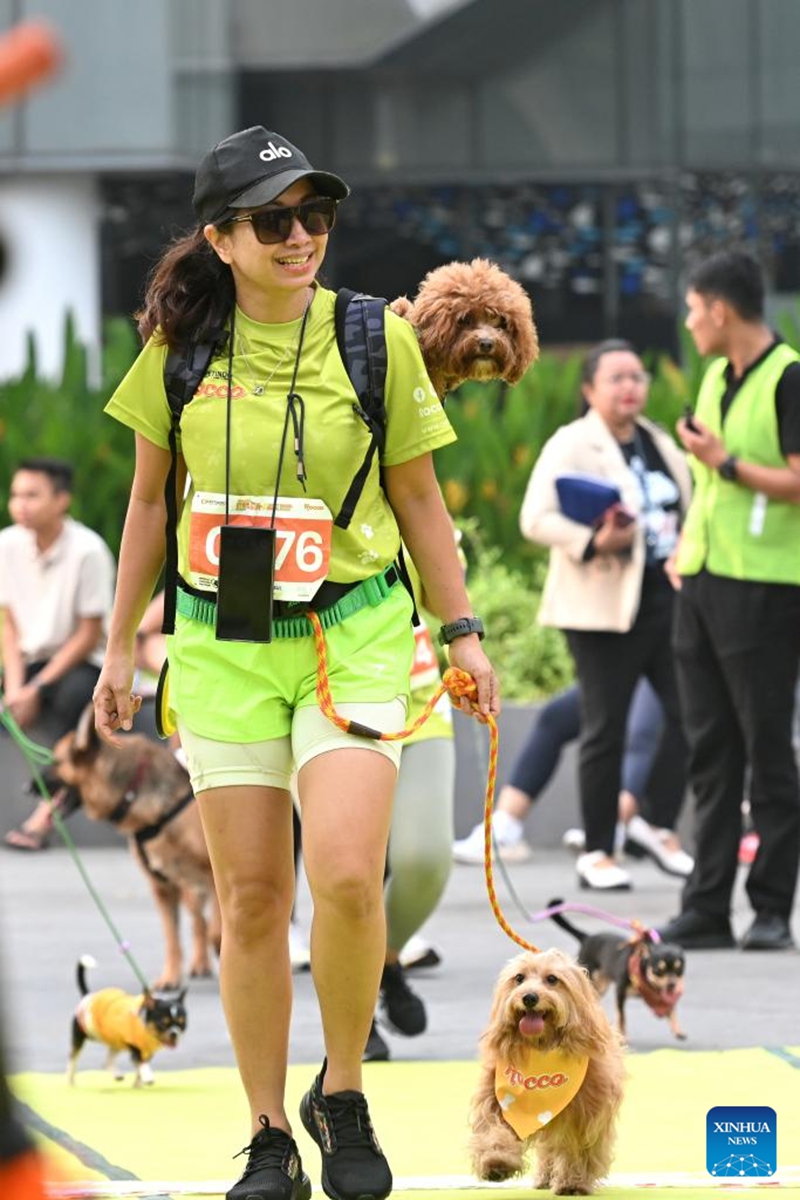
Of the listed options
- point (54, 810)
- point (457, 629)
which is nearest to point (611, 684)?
point (54, 810)

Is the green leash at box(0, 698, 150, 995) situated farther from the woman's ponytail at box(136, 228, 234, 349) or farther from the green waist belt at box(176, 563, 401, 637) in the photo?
the woman's ponytail at box(136, 228, 234, 349)

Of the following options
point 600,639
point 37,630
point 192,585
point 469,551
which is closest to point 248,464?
point 192,585

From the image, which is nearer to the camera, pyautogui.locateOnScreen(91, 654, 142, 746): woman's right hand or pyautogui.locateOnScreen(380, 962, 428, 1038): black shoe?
pyautogui.locateOnScreen(91, 654, 142, 746): woman's right hand

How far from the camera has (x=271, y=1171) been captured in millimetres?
4449

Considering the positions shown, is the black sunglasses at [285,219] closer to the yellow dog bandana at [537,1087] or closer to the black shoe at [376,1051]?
the yellow dog bandana at [537,1087]

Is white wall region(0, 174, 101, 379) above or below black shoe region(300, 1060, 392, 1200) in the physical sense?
above

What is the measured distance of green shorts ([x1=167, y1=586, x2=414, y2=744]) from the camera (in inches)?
177

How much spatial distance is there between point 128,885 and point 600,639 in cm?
246

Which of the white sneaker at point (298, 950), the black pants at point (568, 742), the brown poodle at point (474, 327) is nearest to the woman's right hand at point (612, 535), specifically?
the black pants at point (568, 742)

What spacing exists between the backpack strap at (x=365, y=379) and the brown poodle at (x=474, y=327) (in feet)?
1.53

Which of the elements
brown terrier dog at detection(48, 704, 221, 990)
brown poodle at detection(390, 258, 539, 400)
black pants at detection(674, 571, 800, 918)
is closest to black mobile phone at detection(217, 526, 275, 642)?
brown poodle at detection(390, 258, 539, 400)

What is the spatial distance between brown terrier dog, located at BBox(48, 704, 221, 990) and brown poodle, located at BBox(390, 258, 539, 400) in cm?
332

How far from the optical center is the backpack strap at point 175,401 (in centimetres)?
456

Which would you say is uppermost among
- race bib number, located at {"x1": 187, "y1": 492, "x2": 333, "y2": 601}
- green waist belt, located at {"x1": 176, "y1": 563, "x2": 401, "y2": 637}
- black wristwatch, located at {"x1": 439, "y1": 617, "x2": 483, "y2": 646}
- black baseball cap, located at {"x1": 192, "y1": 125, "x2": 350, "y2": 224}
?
black baseball cap, located at {"x1": 192, "y1": 125, "x2": 350, "y2": 224}
